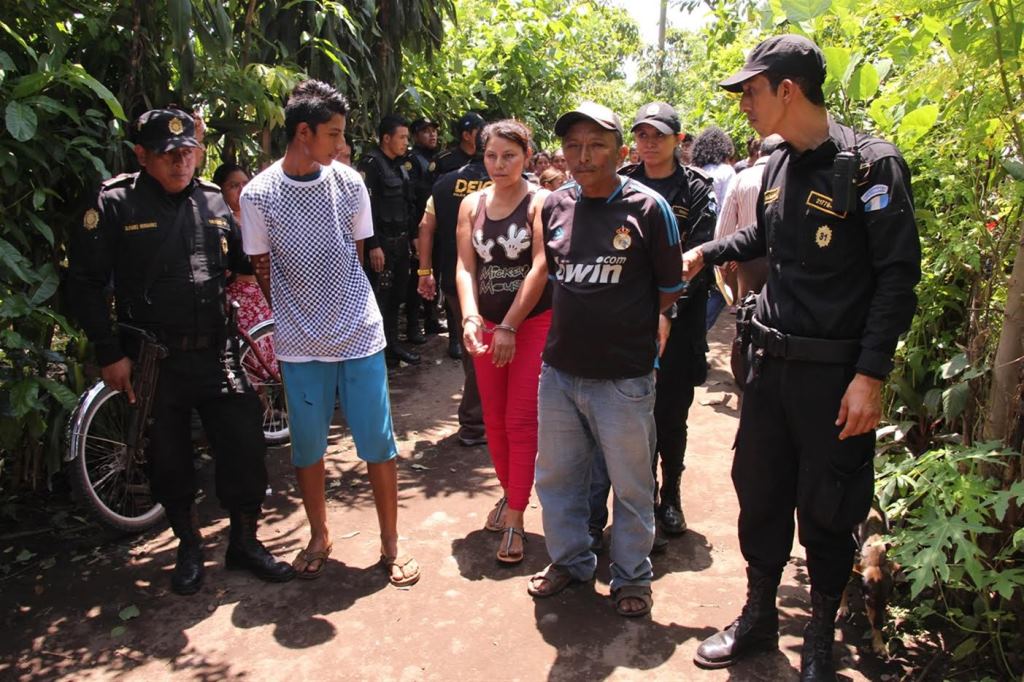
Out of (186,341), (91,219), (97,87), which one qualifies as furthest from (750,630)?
(97,87)

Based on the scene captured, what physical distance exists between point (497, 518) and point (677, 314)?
140 centimetres

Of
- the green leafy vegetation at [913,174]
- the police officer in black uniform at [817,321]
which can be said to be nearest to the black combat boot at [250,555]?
the green leafy vegetation at [913,174]

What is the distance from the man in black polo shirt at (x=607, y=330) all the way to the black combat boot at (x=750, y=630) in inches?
15.4

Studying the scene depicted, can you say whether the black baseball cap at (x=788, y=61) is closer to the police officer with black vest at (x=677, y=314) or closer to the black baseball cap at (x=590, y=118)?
the black baseball cap at (x=590, y=118)

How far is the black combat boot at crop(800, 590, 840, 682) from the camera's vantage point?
2932mm

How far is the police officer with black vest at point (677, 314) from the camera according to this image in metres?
3.99

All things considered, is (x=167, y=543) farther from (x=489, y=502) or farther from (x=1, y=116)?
(x=1, y=116)

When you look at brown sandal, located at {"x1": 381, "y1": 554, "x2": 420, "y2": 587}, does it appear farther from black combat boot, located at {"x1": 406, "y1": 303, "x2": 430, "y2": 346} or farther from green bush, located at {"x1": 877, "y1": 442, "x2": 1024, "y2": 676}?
black combat boot, located at {"x1": 406, "y1": 303, "x2": 430, "y2": 346}

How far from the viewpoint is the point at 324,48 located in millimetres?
5629

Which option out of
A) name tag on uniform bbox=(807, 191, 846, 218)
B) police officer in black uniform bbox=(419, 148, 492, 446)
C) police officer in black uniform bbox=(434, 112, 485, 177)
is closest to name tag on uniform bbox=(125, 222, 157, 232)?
police officer in black uniform bbox=(419, 148, 492, 446)

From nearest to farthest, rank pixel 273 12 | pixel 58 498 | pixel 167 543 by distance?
pixel 167 543
pixel 58 498
pixel 273 12

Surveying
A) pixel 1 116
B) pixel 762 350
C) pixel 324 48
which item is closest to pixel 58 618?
pixel 1 116

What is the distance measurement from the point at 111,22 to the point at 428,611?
3.26 meters

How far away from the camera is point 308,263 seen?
11.8 feet
